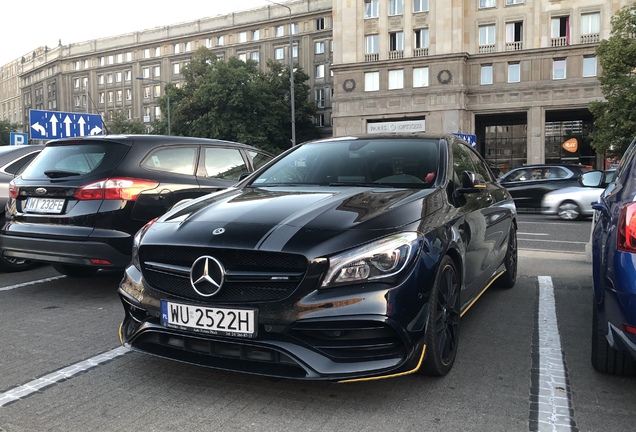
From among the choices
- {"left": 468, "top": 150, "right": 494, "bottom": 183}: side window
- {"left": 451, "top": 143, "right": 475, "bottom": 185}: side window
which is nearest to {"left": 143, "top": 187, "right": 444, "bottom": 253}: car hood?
{"left": 451, "top": 143, "right": 475, "bottom": 185}: side window

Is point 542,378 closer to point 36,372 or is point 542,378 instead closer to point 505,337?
point 505,337

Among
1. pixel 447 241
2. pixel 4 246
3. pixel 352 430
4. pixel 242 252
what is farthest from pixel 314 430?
pixel 4 246

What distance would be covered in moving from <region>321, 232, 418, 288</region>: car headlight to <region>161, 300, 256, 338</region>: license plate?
414mm

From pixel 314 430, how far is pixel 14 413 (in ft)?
4.89

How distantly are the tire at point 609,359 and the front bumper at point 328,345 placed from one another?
3.90 ft

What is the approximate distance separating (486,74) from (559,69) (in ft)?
15.9

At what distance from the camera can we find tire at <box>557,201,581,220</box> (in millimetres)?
15562

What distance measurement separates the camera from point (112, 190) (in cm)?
514

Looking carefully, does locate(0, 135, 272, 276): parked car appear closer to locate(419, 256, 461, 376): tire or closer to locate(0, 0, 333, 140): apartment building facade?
locate(419, 256, 461, 376): tire

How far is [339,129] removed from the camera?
43500mm

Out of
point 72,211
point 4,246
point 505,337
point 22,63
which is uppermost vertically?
point 22,63

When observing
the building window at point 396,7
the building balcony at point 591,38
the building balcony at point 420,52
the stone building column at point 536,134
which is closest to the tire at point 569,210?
the stone building column at point 536,134

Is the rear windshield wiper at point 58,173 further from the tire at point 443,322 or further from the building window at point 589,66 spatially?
the building window at point 589,66

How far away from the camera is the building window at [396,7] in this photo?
41.9m
